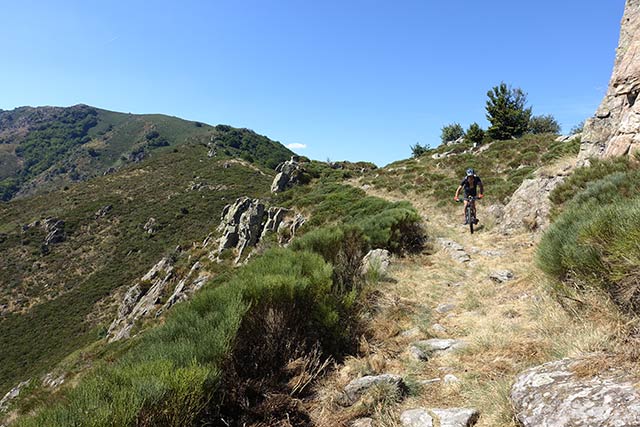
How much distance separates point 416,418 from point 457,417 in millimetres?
321

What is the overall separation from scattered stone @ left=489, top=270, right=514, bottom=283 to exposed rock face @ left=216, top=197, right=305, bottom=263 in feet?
52.0

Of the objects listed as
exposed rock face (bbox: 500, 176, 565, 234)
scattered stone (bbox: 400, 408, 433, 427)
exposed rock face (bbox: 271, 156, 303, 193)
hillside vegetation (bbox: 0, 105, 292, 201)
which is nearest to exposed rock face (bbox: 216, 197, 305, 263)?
exposed rock face (bbox: 271, 156, 303, 193)

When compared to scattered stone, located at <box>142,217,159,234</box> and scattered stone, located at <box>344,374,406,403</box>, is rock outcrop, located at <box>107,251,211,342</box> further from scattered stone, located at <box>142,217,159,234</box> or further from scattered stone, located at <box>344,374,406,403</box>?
scattered stone, located at <box>344,374,406,403</box>

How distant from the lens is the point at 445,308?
215 inches

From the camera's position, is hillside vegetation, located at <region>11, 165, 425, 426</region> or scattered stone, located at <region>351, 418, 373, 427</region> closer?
hillside vegetation, located at <region>11, 165, 425, 426</region>

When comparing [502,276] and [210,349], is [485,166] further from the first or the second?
[210,349]

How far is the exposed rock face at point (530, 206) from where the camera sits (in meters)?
9.51

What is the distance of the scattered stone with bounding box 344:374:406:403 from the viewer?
121 inches

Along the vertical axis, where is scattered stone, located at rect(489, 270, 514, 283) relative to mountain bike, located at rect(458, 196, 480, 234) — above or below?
below

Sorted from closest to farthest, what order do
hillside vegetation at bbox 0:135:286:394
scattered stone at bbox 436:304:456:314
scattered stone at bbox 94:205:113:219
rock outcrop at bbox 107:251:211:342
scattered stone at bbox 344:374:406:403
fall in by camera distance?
scattered stone at bbox 344:374:406:403 → scattered stone at bbox 436:304:456:314 → rock outcrop at bbox 107:251:211:342 → hillside vegetation at bbox 0:135:286:394 → scattered stone at bbox 94:205:113:219

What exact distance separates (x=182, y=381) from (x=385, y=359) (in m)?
2.45

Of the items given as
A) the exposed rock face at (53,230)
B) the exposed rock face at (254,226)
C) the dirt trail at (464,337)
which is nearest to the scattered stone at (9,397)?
the exposed rock face at (254,226)

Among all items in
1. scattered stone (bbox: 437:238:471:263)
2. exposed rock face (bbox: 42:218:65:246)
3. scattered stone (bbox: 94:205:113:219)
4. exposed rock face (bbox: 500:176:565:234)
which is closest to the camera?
scattered stone (bbox: 437:238:471:263)

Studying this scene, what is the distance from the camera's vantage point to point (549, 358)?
288 centimetres
